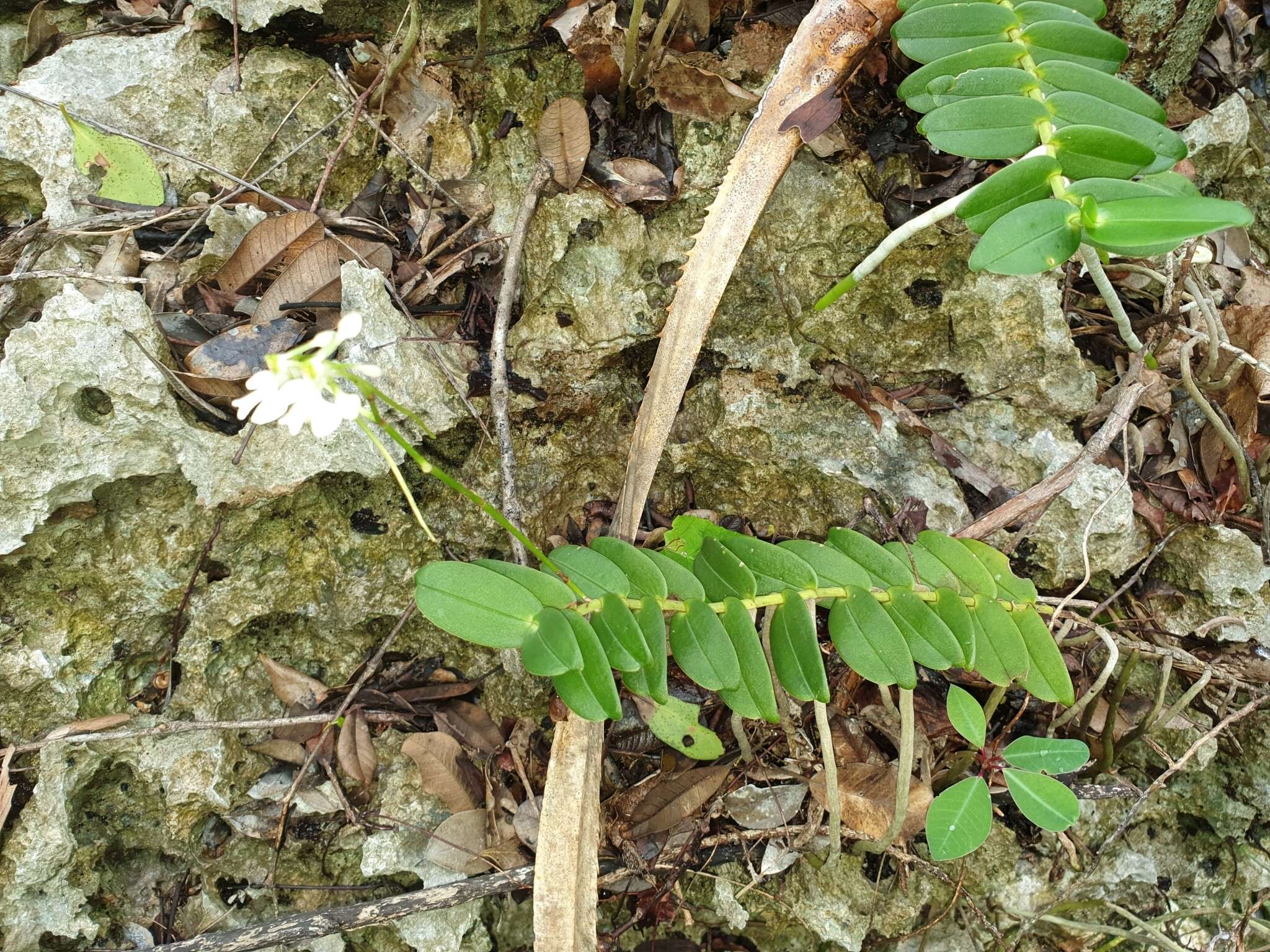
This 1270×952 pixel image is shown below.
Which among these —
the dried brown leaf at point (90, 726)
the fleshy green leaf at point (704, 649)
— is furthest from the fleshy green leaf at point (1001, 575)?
the dried brown leaf at point (90, 726)

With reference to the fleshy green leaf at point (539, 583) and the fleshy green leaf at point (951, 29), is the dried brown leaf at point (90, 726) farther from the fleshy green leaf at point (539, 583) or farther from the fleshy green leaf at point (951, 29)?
the fleshy green leaf at point (951, 29)

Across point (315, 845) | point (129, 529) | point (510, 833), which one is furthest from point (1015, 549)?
point (129, 529)

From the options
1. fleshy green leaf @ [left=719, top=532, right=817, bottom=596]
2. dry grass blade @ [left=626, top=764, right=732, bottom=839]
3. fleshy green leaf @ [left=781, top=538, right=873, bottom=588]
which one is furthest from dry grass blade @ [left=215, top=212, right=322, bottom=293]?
dry grass blade @ [left=626, top=764, right=732, bottom=839]

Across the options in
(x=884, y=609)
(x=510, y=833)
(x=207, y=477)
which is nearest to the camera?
(x=884, y=609)

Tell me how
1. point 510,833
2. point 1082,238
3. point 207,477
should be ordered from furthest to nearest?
1. point 510,833
2. point 207,477
3. point 1082,238

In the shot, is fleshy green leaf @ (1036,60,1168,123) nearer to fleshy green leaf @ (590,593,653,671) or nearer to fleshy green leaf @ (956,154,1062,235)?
fleshy green leaf @ (956,154,1062,235)

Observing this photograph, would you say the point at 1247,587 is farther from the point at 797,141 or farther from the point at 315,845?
the point at 315,845

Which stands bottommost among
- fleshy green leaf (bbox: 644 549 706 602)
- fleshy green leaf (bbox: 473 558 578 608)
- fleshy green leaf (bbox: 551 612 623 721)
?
fleshy green leaf (bbox: 551 612 623 721)
